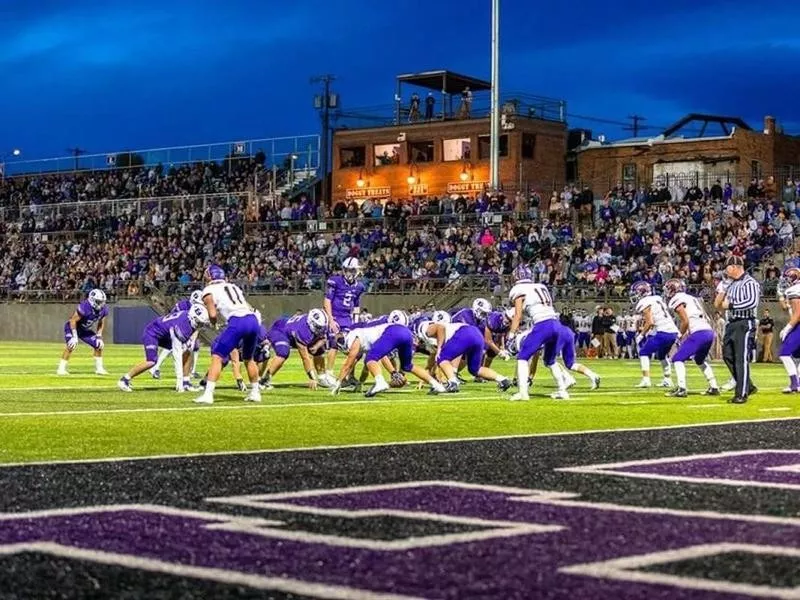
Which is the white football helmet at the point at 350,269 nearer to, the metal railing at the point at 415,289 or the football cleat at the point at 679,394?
the football cleat at the point at 679,394

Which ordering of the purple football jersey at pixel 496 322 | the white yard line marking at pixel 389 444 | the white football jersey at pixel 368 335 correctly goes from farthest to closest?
1. the purple football jersey at pixel 496 322
2. the white football jersey at pixel 368 335
3. the white yard line marking at pixel 389 444

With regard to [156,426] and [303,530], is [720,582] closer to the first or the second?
[303,530]

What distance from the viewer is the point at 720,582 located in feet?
14.6

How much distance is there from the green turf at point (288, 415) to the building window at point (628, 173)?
27.2 metres

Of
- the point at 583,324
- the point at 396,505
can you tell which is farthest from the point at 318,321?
the point at 583,324

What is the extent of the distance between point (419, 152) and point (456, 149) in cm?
197

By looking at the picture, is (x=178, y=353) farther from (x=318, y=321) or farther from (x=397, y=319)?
(x=397, y=319)

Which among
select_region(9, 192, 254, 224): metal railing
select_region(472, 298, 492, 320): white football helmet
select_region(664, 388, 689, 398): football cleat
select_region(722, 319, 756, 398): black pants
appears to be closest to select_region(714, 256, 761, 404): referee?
select_region(722, 319, 756, 398): black pants

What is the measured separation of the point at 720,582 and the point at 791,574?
12.7 inches

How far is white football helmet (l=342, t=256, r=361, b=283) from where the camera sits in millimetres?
18344

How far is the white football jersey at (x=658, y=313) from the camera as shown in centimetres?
1820

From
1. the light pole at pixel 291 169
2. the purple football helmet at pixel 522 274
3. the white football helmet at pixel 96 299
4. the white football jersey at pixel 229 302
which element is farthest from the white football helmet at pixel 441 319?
the light pole at pixel 291 169

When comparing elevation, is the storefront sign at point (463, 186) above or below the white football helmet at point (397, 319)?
above

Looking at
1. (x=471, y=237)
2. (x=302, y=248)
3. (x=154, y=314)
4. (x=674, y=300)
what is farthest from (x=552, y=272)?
(x=674, y=300)
